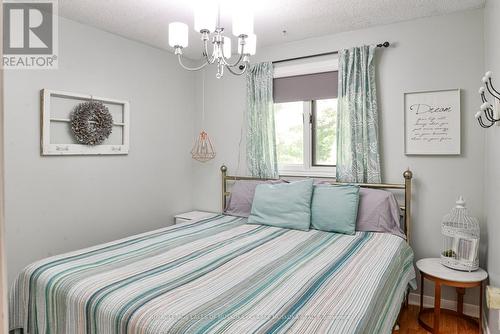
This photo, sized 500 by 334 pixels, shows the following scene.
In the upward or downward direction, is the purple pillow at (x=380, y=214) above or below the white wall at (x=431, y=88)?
below

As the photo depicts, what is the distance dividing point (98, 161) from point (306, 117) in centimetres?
205

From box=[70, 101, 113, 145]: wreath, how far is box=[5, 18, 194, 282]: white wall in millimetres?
153

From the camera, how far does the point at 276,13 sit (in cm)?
267

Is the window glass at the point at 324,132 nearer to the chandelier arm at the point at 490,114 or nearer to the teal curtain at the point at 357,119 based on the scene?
the teal curtain at the point at 357,119

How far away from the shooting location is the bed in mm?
1324

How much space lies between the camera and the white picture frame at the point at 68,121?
2527 mm

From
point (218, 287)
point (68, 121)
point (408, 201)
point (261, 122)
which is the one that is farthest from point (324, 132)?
point (68, 121)

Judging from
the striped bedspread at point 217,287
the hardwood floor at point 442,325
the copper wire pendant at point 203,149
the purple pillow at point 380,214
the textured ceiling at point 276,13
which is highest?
the textured ceiling at point 276,13

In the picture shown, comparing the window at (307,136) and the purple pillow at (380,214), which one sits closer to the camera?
the purple pillow at (380,214)

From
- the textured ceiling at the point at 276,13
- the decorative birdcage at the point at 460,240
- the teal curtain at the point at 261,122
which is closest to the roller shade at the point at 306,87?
the teal curtain at the point at 261,122

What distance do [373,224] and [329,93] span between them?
132 cm

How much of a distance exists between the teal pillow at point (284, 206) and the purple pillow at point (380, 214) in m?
0.45

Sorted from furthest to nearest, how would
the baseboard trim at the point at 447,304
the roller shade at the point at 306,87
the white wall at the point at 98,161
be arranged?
the roller shade at the point at 306,87 < the baseboard trim at the point at 447,304 < the white wall at the point at 98,161

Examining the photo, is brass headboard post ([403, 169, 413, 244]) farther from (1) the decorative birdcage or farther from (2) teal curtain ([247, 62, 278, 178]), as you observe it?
(2) teal curtain ([247, 62, 278, 178])
